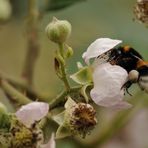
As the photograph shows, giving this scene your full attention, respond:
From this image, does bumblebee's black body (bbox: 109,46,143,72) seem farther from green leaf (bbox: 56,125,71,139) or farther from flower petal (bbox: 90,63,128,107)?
green leaf (bbox: 56,125,71,139)

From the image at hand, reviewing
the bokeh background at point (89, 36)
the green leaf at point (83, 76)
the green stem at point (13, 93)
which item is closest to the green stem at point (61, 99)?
the green leaf at point (83, 76)

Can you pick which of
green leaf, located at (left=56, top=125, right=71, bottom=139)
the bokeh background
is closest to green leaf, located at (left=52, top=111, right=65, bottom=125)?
green leaf, located at (left=56, top=125, right=71, bottom=139)

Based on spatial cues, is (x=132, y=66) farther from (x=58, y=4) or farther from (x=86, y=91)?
(x=58, y=4)

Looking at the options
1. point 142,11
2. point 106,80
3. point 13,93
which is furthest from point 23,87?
point 106,80

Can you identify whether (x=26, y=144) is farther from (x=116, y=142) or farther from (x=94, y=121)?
(x=116, y=142)

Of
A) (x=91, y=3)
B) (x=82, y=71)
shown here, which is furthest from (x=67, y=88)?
(x=91, y=3)

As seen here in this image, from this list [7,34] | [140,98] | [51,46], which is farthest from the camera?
[7,34]

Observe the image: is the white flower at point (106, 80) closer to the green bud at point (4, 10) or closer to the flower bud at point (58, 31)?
the flower bud at point (58, 31)
